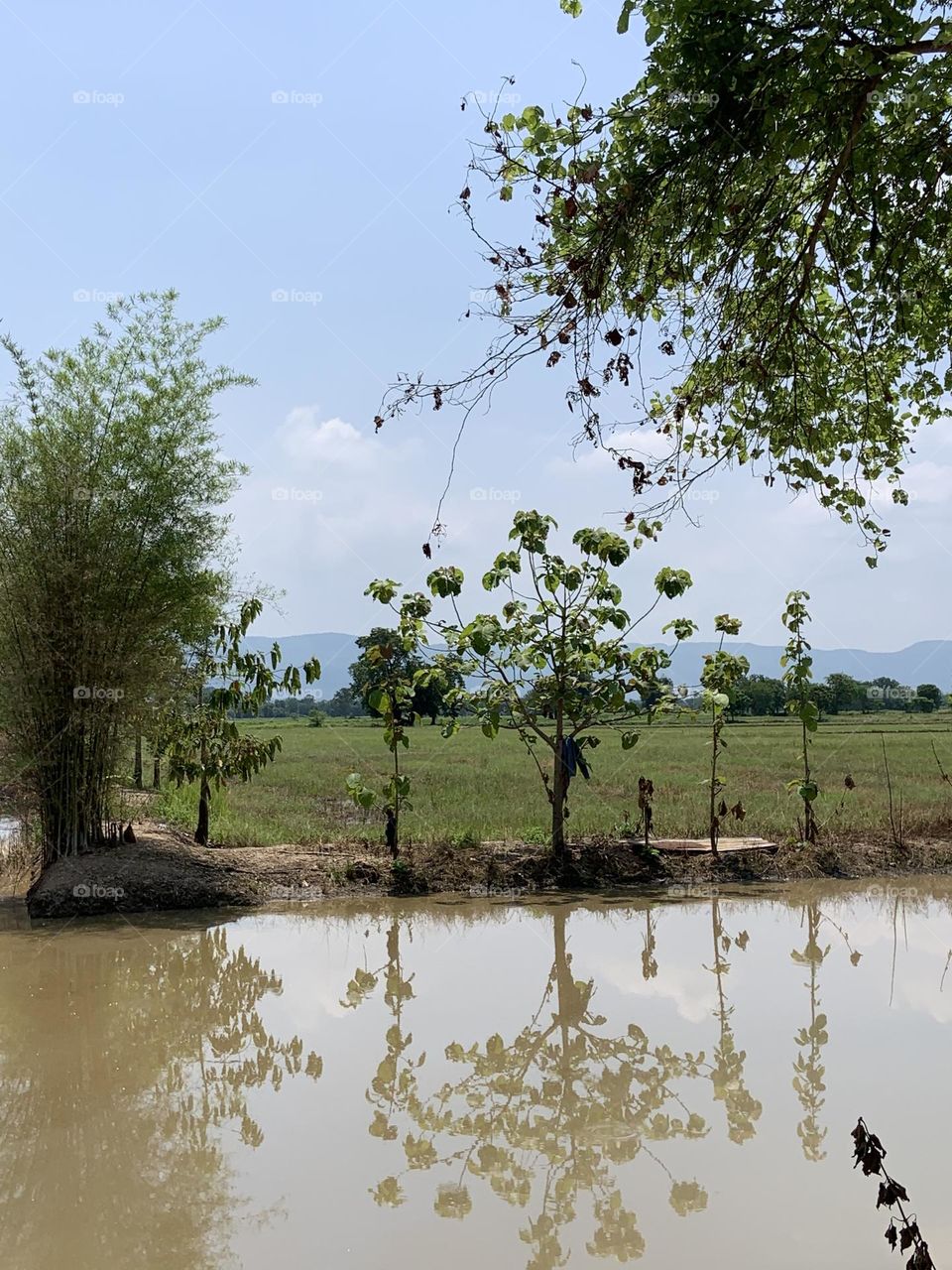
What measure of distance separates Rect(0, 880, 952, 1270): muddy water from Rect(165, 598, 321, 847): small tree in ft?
7.01

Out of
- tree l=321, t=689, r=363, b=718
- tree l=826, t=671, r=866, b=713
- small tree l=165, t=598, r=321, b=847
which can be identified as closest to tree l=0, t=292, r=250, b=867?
small tree l=165, t=598, r=321, b=847

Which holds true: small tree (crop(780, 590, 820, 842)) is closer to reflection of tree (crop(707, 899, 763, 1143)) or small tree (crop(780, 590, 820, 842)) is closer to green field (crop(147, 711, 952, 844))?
green field (crop(147, 711, 952, 844))

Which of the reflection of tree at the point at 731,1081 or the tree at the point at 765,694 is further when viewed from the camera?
the tree at the point at 765,694

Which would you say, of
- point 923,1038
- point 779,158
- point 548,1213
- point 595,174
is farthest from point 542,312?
point 923,1038

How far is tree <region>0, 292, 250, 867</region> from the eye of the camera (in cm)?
875

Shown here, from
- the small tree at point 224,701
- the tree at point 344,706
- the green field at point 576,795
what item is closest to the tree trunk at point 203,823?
the small tree at point 224,701

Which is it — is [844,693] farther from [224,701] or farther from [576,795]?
[224,701]

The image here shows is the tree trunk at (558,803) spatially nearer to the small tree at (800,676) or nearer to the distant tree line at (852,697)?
the small tree at (800,676)

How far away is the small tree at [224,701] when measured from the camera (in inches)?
390

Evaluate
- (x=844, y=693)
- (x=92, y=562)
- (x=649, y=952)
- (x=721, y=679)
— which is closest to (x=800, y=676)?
(x=721, y=679)

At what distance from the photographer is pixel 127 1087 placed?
5.01 m

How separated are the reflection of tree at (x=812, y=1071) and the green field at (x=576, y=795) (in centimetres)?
411

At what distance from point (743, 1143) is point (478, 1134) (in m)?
1.11

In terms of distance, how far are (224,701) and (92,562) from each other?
185 centimetres
